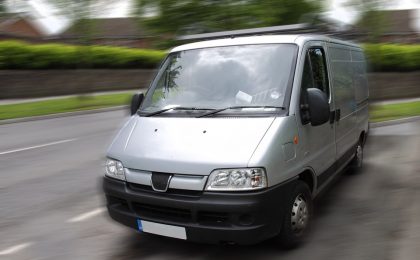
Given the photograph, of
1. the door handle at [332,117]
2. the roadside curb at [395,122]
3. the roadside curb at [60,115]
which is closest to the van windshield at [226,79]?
the door handle at [332,117]

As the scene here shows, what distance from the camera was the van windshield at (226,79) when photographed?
4449mm

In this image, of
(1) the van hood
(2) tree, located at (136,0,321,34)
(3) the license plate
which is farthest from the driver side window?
(2) tree, located at (136,0,321,34)

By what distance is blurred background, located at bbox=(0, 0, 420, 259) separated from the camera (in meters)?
4.52

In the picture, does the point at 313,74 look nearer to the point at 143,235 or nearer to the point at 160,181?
the point at 160,181

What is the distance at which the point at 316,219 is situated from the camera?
5152mm

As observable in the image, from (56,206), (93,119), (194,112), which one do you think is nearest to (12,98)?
(93,119)

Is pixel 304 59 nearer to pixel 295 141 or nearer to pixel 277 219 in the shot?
pixel 295 141

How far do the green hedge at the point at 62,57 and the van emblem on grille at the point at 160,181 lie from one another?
60.2ft

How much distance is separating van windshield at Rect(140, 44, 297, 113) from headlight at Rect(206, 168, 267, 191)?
799 millimetres

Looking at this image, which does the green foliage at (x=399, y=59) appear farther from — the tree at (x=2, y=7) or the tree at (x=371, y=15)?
the tree at (x=2, y=7)

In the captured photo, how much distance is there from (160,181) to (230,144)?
67 centimetres

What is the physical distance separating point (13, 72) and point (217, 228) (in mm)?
20159

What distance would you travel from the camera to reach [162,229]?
3943 mm

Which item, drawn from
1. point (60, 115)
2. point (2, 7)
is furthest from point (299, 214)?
point (2, 7)
